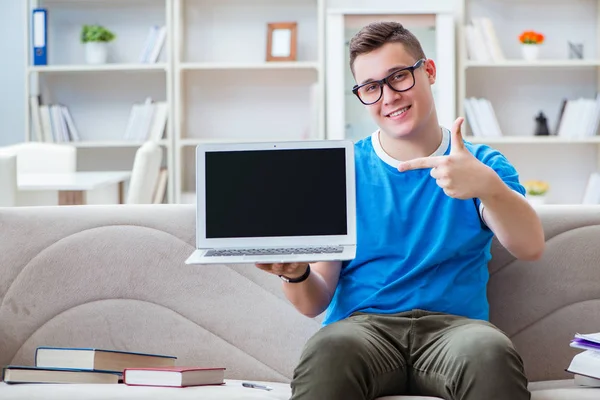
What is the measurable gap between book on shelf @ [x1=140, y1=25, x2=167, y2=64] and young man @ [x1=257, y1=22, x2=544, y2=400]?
3384 mm

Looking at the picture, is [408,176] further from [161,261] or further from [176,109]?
[176,109]

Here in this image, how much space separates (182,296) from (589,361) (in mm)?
905

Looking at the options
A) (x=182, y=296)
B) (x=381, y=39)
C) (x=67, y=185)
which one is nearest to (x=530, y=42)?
(x=67, y=185)

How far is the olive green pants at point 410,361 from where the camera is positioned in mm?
1483

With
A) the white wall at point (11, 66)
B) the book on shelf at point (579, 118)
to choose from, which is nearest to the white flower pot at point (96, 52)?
the white wall at point (11, 66)

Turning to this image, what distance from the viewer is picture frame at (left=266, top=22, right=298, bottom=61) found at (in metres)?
5.14

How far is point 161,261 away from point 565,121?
141 inches

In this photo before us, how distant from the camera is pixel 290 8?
5.26 meters

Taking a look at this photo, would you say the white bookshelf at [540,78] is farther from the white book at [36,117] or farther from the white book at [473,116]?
the white book at [36,117]

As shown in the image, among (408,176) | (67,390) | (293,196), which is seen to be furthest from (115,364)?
(408,176)

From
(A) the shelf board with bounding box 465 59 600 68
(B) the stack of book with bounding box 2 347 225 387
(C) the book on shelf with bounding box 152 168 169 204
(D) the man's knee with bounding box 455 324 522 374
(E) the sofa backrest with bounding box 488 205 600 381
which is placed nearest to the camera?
(D) the man's knee with bounding box 455 324 522 374

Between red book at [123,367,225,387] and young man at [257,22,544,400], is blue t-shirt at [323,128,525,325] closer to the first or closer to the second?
young man at [257,22,544,400]

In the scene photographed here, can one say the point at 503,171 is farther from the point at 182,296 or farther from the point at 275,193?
the point at 182,296

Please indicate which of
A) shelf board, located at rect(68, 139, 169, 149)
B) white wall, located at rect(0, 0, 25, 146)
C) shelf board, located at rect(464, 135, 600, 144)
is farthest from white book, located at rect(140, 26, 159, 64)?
shelf board, located at rect(464, 135, 600, 144)
